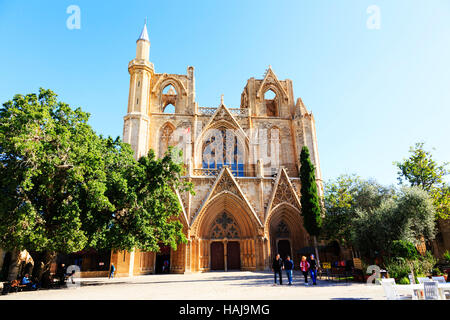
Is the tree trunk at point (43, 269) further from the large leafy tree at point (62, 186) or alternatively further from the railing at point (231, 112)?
the railing at point (231, 112)

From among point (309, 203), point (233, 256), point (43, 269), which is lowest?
point (233, 256)

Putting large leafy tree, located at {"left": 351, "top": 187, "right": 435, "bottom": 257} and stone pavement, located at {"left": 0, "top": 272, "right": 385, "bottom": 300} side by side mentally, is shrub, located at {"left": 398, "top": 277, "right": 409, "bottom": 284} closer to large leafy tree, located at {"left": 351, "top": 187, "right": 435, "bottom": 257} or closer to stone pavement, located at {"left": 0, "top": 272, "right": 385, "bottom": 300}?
stone pavement, located at {"left": 0, "top": 272, "right": 385, "bottom": 300}

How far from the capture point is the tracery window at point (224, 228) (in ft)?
79.4

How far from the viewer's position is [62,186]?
494 inches

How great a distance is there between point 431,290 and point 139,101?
26.3 m

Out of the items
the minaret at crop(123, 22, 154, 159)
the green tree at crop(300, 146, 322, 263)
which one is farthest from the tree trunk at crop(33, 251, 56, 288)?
the green tree at crop(300, 146, 322, 263)

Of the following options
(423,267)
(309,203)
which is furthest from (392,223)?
(309,203)

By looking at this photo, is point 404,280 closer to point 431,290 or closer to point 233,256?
point 431,290

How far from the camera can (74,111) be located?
1406cm

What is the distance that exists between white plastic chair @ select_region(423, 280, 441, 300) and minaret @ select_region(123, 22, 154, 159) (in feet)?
73.6

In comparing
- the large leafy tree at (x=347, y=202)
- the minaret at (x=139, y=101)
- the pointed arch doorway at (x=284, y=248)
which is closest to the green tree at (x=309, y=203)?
the large leafy tree at (x=347, y=202)

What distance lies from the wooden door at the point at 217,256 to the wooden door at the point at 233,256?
565 mm
